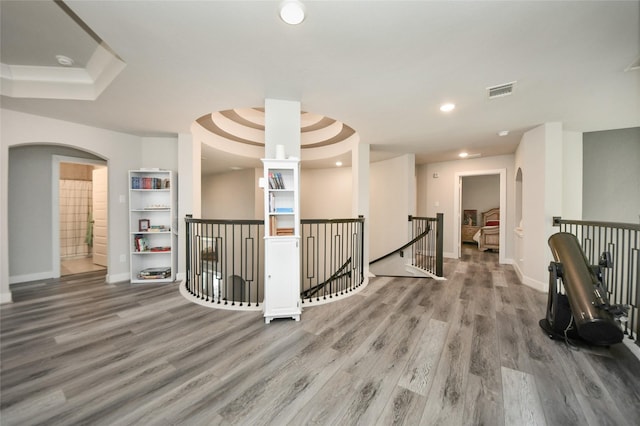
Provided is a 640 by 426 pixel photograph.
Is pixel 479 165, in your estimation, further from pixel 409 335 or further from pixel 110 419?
pixel 110 419

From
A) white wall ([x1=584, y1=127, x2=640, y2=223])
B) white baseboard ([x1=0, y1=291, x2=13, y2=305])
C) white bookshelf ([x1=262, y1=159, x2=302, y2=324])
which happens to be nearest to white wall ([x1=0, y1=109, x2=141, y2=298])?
white baseboard ([x1=0, y1=291, x2=13, y2=305])

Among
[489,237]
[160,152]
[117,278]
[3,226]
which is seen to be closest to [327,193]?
[160,152]

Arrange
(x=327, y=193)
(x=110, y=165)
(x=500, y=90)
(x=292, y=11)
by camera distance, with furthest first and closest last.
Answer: (x=327, y=193) < (x=110, y=165) < (x=500, y=90) < (x=292, y=11)

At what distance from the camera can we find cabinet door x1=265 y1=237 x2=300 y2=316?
2.71m

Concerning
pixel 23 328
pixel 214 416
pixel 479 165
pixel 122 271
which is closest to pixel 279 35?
pixel 214 416

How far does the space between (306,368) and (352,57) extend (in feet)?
8.64

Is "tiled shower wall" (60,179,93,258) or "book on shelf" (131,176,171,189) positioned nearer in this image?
"book on shelf" (131,176,171,189)

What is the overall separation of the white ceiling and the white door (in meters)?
2.17

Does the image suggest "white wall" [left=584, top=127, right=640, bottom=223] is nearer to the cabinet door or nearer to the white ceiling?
Result: the white ceiling

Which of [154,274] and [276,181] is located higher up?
[276,181]

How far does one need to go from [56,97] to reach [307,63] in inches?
128

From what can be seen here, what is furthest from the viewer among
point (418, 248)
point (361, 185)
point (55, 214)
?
point (418, 248)

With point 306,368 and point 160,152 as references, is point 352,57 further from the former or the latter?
point 160,152

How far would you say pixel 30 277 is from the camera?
13.6ft
